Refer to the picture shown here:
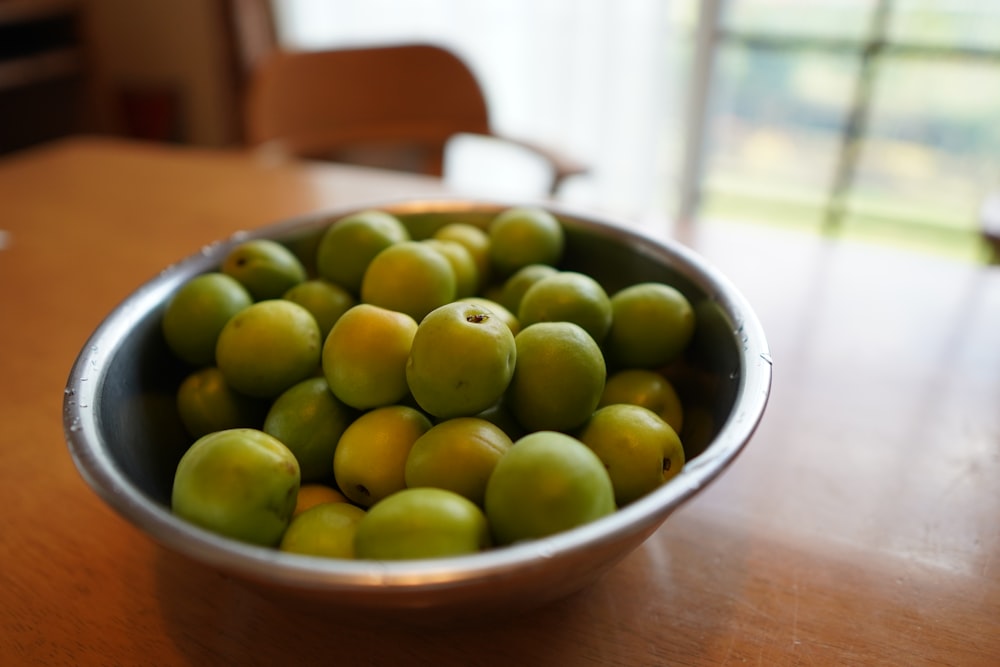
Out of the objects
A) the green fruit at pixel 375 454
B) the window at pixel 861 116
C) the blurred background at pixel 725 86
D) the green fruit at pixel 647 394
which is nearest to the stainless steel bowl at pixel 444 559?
the green fruit at pixel 647 394

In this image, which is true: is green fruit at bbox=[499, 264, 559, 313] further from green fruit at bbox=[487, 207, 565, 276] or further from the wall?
the wall

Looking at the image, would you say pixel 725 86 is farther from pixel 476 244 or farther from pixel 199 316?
pixel 199 316

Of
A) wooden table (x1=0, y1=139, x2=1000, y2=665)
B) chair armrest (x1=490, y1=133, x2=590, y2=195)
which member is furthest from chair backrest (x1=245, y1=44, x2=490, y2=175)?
wooden table (x1=0, y1=139, x2=1000, y2=665)

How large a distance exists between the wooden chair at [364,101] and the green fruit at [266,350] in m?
1.05

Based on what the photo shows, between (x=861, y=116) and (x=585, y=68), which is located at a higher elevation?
(x=585, y=68)

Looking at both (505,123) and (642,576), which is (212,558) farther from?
(505,123)

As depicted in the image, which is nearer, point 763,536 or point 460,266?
point 763,536

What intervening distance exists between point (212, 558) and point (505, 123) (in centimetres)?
254

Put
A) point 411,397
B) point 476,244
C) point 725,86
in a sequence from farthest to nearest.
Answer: point 725,86 → point 476,244 → point 411,397

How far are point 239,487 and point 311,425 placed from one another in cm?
12

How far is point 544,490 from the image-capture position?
464 mm

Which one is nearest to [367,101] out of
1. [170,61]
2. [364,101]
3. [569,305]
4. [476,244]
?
[364,101]

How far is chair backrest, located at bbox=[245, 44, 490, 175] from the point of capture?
5.36 feet

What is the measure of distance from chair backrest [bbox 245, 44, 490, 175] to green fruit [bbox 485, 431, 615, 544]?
127 centimetres
